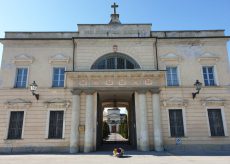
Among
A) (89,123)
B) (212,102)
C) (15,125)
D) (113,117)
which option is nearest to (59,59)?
(89,123)

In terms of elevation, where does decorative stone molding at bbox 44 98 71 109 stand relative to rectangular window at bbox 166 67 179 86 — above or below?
below

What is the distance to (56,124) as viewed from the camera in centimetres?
1597

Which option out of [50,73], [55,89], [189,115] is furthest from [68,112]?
[189,115]

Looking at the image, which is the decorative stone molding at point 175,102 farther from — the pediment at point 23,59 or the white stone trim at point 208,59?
the pediment at point 23,59

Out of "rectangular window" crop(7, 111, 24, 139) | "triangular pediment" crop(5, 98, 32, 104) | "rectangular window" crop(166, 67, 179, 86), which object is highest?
"rectangular window" crop(166, 67, 179, 86)

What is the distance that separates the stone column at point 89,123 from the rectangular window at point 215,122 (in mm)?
9403

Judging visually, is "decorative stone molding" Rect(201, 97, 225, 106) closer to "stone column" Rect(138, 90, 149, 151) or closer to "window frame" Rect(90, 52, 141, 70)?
"stone column" Rect(138, 90, 149, 151)

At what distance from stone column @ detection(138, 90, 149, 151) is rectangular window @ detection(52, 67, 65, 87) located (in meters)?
6.57

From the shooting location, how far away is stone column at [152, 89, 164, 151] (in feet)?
49.6

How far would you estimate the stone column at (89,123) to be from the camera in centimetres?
1509

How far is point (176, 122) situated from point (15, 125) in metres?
12.7

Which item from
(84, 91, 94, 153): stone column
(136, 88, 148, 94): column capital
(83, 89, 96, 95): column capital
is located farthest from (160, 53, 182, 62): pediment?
(84, 91, 94, 153): stone column

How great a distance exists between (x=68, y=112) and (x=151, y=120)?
6619 mm
